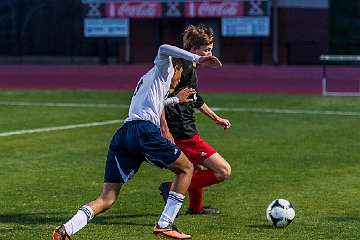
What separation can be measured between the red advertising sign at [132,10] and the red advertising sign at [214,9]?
1729 mm

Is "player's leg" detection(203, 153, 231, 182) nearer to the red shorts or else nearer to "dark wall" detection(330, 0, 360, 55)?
the red shorts

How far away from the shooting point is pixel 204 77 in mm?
39156

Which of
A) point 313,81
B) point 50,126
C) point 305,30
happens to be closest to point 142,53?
point 305,30

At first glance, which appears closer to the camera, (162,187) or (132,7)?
(162,187)

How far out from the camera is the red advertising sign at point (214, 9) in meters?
43.2

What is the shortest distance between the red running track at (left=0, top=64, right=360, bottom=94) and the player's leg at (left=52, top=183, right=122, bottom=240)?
24.0m

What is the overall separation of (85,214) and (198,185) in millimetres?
1991

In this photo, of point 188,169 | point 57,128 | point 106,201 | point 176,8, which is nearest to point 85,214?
point 106,201

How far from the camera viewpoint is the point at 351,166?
548 inches

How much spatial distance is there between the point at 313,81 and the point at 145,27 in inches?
484

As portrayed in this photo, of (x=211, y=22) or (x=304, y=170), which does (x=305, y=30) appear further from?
(x=304, y=170)

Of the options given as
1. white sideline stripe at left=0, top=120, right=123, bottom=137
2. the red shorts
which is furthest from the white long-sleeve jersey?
white sideline stripe at left=0, top=120, right=123, bottom=137

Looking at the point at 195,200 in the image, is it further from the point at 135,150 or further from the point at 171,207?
the point at 135,150

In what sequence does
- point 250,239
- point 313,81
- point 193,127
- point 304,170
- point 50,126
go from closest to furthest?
point 250,239 → point 193,127 → point 304,170 → point 50,126 → point 313,81
